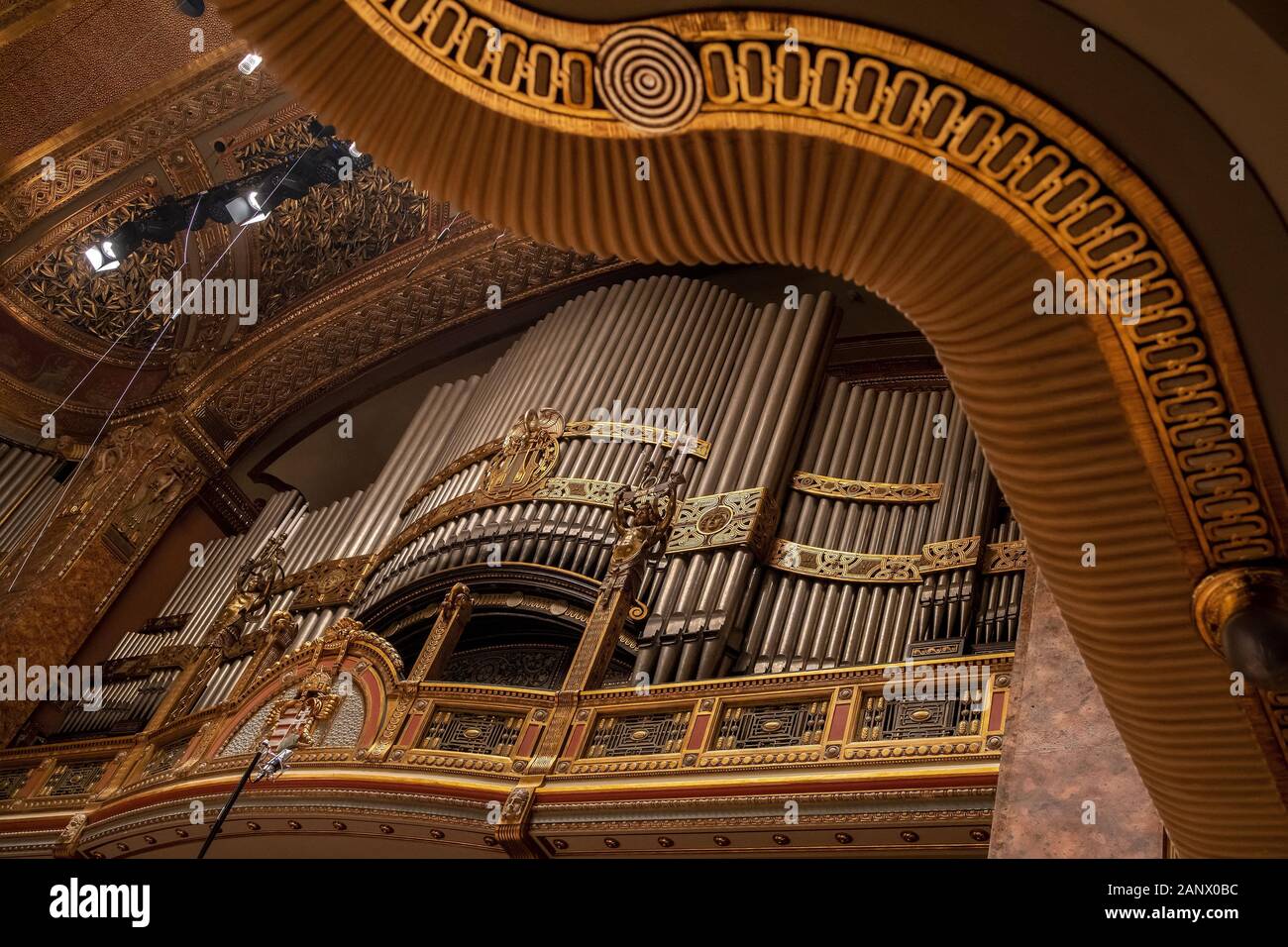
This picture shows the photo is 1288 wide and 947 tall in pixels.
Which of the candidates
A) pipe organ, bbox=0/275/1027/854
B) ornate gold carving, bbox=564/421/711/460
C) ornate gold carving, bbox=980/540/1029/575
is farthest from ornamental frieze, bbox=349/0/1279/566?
ornate gold carving, bbox=564/421/711/460

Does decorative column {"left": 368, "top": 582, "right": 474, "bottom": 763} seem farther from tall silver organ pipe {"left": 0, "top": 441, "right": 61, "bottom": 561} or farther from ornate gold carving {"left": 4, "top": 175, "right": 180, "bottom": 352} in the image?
ornate gold carving {"left": 4, "top": 175, "right": 180, "bottom": 352}

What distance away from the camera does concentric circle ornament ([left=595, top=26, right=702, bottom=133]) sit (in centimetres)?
257

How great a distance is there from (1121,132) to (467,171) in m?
1.42

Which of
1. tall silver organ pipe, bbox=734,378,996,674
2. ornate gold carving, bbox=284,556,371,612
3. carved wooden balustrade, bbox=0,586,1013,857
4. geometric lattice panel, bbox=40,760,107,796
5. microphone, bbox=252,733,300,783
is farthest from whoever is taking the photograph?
ornate gold carving, bbox=284,556,371,612

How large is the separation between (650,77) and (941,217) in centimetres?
70

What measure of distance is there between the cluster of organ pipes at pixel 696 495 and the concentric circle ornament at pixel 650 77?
4037 millimetres

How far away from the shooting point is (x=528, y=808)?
216 inches

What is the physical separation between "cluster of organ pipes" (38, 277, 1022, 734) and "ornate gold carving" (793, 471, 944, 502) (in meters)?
0.05

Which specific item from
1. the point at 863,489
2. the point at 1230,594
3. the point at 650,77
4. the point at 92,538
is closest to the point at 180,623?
the point at 92,538

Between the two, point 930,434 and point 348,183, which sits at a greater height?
point 348,183

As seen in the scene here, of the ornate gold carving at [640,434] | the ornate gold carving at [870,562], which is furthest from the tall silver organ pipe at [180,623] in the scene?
the ornate gold carving at [870,562]

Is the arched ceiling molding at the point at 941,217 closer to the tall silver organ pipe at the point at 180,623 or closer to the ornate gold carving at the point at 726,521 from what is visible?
the ornate gold carving at the point at 726,521
